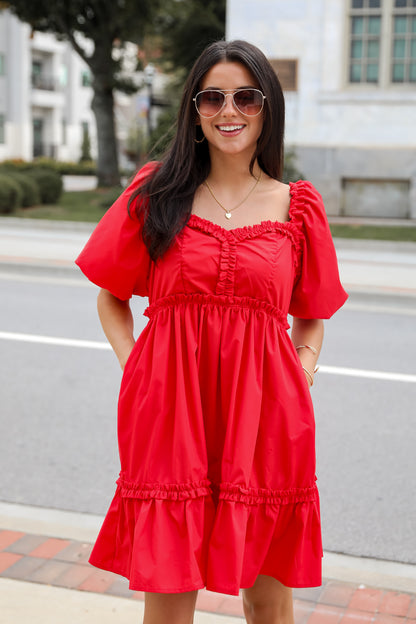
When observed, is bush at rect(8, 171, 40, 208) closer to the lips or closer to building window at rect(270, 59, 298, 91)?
building window at rect(270, 59, 298, 91)

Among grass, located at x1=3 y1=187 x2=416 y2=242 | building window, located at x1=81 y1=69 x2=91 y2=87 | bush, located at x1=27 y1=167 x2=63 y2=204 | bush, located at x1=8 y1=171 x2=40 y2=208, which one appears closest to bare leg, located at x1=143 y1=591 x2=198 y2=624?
grass, located at x1=3 y1=187 x2=416 y2=242

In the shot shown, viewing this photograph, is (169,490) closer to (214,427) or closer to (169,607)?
(214,427)

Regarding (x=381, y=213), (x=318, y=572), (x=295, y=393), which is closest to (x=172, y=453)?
(x=295, y=393)

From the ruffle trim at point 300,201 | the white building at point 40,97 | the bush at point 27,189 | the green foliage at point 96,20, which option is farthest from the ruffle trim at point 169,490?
the white building at point 40,97

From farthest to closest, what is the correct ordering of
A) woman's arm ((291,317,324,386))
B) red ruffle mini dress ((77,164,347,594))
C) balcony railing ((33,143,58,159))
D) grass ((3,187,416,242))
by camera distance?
balcony railing ((33,143,58,159)) < grass ((3,187,416,242)) < woman's arm ((291,317,324,386)) < red ruffle mini dress ((77,164,347,594))

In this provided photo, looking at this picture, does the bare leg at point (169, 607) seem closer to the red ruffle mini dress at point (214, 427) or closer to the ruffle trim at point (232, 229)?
the red ruffle mini dress at point (214, 427)

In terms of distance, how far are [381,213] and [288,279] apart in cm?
1742

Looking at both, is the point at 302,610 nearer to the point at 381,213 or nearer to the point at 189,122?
the point at 189,122

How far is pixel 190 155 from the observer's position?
98.3 inches

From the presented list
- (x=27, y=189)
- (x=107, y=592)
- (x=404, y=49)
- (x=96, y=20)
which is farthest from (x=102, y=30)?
(x=107, y=592)

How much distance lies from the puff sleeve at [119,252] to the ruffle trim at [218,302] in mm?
134

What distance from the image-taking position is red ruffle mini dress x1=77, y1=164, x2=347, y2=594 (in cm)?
225

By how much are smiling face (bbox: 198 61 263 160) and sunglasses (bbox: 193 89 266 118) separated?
0.01 meters

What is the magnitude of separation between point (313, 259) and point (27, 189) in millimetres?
19398
